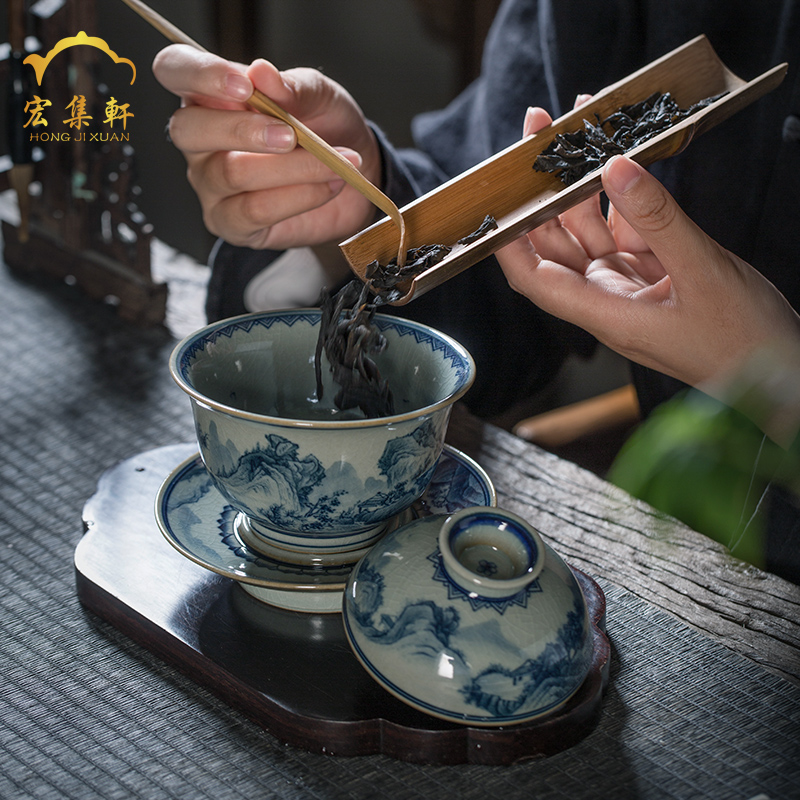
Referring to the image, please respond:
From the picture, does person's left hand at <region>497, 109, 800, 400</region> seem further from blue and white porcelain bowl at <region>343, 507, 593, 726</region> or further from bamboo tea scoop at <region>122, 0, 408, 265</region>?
blue and white porcelain bowl at <region>343, 507, 593, 726</region>

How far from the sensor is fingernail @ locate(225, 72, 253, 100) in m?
0.90

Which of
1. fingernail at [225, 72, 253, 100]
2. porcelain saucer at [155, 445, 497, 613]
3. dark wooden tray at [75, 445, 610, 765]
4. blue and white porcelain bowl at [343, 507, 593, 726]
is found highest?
fingernail at [225, 72, 253, 100]

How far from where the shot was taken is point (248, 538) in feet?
2.58

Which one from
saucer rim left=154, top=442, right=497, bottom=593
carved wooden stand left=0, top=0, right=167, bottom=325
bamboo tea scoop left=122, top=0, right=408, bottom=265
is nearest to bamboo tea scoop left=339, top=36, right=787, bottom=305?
bamboo tea scoop left=122, top=0, right=408, bottom=265

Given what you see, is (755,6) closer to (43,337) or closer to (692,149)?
(692,149)

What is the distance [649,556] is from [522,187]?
1.47 ft

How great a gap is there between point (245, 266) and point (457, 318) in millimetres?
354

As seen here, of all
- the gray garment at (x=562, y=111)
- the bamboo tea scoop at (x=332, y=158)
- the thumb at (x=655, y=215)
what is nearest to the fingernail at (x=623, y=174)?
the thumb at (x=655, y=215)

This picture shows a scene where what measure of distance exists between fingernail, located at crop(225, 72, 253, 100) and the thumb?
40 cm

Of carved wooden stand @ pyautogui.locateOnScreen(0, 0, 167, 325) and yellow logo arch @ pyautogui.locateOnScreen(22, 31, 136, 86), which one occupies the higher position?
yellow logo arch @ pyautogui.locateOnScreen(22, 31, 136, 86)

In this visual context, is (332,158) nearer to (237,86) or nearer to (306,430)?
(237,86)

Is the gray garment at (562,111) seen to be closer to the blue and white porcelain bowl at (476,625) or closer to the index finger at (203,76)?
the index finger at (203,76)

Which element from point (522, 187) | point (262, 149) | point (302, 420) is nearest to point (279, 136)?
point (262, 149)

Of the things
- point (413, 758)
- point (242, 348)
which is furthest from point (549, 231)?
point (413, 758)
